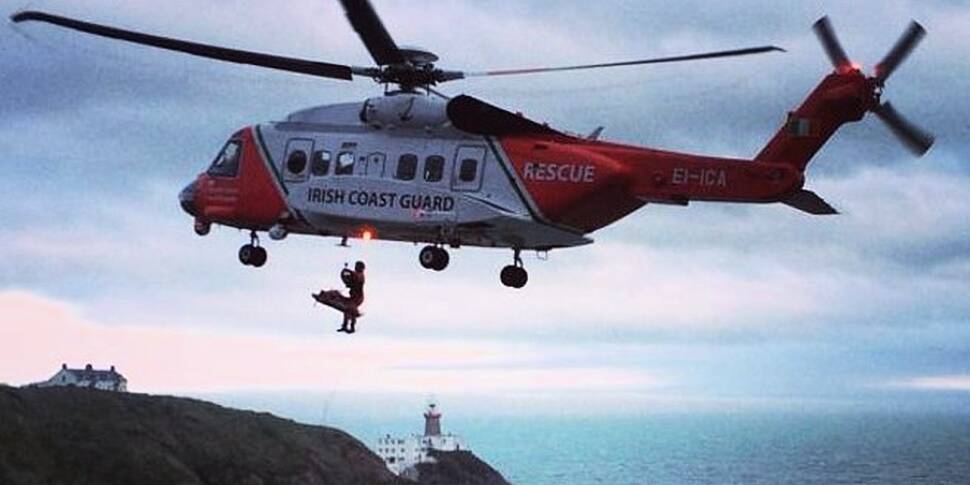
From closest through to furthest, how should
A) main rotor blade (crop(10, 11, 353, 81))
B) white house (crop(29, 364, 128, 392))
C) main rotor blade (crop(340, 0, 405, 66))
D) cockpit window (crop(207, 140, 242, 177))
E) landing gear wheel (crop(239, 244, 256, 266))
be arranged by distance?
main rotor blade (crop(340, 0, 405, 66)) < main rotor blade (crop(10, 11, 353, 81)) < landing gear wheel (crop(239, 244, 256, 266)) < cockpit window (crop(207, 140, 242, 177)) < white house (crop(29, 364, 128, 392))

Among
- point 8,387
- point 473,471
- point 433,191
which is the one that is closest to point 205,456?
point 8,387

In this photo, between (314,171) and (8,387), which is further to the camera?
(8,387)

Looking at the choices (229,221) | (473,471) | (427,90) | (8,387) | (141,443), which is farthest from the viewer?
(473,471)

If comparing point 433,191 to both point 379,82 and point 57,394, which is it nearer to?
point 379,82

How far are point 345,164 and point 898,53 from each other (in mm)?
12635

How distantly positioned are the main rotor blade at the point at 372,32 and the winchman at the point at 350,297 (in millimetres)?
4935

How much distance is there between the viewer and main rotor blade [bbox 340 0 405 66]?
27062 millimetres

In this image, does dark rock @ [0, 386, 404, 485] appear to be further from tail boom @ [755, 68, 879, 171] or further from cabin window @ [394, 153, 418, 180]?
tail boom @ [755, 68, 879, 171]

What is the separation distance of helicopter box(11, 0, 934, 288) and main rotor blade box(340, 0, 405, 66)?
5 centimetres

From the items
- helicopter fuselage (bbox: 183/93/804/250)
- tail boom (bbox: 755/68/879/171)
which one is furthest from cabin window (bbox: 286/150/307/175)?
tail boom (bbox: 755/68/879/171)

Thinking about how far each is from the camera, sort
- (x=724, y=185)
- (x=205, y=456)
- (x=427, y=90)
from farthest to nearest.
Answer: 1. (x=205, y=456)
2. (x=427, y=90)
3. (x=724, y=185)

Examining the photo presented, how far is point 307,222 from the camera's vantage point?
3191 centimetres

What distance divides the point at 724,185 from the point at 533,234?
173 inches

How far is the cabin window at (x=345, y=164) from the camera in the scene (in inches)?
1235
